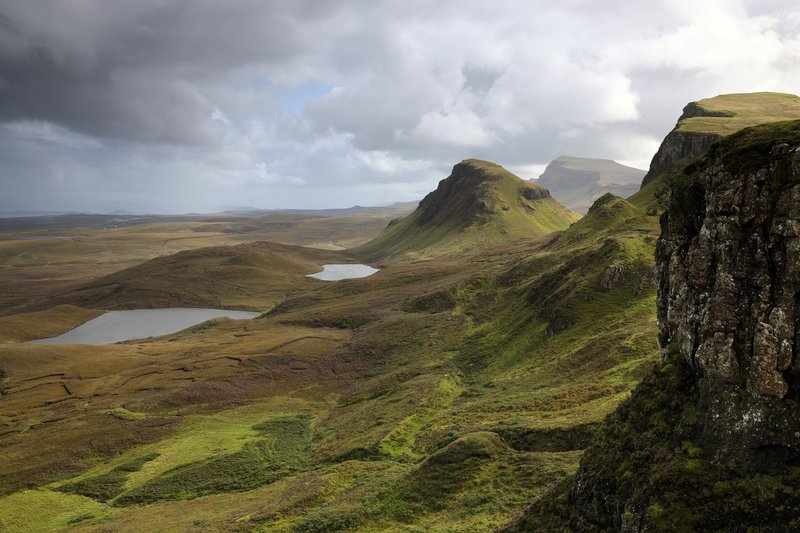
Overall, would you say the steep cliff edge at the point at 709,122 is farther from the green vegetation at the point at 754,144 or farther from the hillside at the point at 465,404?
the green vegetation at the point at 754,144

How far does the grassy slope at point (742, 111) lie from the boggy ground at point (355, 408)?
30601mm

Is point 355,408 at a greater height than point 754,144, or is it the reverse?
point 754,144

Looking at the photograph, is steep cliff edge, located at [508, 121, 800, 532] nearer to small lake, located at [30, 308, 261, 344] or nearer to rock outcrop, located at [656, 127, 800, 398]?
rock outcrop, located at [656, 127, 800, 398]

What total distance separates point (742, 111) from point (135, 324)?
680 ft

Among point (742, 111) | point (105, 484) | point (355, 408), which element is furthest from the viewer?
point (742, 111)

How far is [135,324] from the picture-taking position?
588 feet

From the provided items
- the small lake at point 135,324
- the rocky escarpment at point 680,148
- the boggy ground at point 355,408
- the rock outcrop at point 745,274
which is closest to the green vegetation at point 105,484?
the boggy ground at point 355,408

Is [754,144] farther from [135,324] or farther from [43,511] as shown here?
[135,324]

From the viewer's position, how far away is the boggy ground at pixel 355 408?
4353 centimetres

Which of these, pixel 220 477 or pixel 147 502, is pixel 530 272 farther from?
pixel 147 502

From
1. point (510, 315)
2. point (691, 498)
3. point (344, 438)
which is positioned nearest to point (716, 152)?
point (691, 498)

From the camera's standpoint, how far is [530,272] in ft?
362

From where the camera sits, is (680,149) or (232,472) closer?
(232,472)

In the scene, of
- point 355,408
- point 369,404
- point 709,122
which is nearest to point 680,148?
point 709,122
